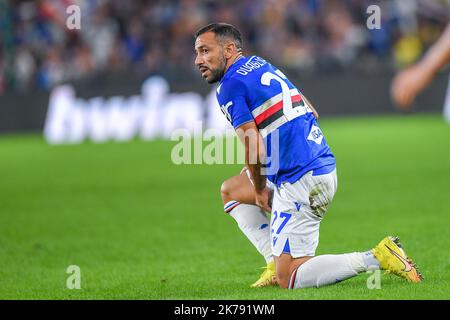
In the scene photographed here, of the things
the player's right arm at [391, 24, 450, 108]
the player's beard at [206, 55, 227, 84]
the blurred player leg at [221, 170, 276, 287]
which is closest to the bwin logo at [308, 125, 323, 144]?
the blurred player leg at [221, 170, 276, 287]

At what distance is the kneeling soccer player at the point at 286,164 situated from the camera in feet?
23.8

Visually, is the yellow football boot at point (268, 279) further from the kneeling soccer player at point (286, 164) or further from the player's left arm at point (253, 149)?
the player's left arm at point (253, 149)

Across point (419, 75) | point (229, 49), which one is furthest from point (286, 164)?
point (419, 75)

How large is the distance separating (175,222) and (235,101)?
509 centimetres

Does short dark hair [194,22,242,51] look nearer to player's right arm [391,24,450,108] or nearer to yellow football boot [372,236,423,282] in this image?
yellow football boot [372,236,423,282]

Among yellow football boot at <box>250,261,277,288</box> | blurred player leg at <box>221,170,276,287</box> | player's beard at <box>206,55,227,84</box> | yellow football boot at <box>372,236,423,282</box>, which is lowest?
yellow football boot at <box>250,261,277,288</box>

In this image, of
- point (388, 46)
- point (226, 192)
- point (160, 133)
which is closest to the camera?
point (226, 192)

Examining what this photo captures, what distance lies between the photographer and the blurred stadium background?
30.1 ft

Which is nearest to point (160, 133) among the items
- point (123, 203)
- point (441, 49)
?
point (123, 203)

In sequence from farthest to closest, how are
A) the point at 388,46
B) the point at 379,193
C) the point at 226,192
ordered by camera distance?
the point at 388,46
the point at 379,193
the point at 226,192

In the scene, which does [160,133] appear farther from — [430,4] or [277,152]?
[277,152]

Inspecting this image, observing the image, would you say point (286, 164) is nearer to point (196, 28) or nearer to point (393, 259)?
point (393, 259)

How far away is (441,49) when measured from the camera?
5637mm
